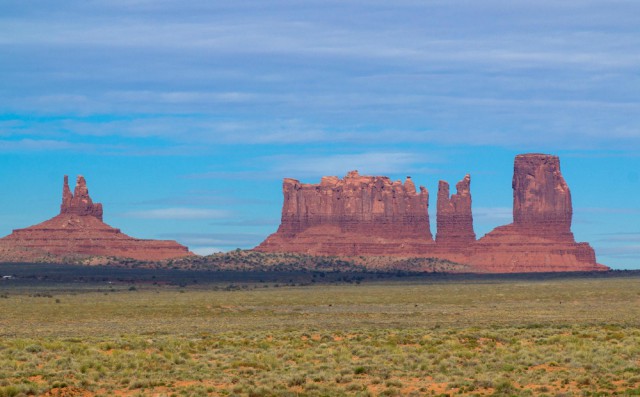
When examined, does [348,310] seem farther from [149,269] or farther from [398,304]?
[149,269]

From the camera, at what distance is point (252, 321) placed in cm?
7000

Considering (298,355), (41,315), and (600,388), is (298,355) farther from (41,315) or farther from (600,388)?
(41,315)

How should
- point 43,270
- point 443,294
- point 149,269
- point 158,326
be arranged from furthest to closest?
point 149,269
point 43,270
point 443,294
point 158,326

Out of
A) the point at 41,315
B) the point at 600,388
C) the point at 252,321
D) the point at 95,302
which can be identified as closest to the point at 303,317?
the point at 252,321

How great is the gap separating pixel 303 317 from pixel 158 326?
12.4 m

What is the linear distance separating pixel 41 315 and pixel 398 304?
29637 mm

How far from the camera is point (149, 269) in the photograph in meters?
190

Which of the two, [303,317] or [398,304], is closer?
[303,317]

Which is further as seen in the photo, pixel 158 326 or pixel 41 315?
pixel 41 315

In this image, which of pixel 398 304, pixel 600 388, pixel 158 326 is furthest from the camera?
pixel 398 304

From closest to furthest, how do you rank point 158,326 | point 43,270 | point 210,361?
point 210,361, point 158,326, point 43,270

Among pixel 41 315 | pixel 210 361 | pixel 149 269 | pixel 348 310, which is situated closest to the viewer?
pixel 210 361

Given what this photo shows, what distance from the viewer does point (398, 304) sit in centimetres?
9275

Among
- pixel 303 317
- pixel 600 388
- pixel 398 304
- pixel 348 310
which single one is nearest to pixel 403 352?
pixel 600 388
